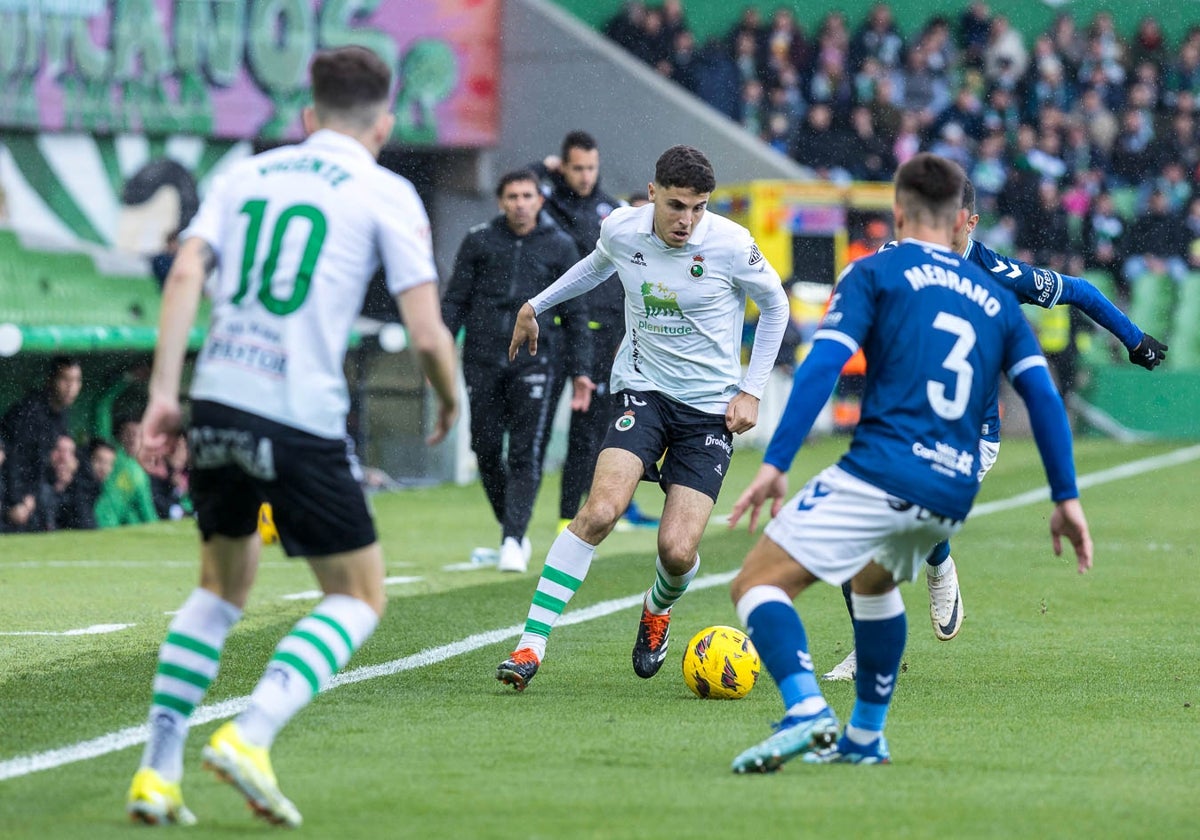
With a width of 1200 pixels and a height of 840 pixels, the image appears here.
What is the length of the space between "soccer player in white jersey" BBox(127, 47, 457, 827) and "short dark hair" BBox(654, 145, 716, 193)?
2.51 metres

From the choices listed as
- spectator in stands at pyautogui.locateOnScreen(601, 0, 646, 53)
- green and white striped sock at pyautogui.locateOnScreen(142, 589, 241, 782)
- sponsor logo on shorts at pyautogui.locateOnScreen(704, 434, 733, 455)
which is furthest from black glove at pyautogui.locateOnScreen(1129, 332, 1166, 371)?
spectator in stands at pyautogui.locateOnScreen(601, 0, 646, 53)

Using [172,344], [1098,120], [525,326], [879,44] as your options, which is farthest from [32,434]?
[1098,120]

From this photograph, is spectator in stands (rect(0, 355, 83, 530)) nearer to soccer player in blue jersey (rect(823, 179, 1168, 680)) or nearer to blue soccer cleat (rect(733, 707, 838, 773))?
soccer player in blue jersey (rect(823, 179, 1168, 680))

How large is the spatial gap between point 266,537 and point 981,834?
9537 mm

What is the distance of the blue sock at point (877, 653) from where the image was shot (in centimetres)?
563

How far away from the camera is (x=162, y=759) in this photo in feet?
15.7

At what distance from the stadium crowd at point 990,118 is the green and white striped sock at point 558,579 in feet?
66.2

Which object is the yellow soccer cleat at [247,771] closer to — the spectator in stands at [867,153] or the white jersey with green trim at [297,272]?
the white jersey with green trim at [297,272]

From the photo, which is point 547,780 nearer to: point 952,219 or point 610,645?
point 952,219

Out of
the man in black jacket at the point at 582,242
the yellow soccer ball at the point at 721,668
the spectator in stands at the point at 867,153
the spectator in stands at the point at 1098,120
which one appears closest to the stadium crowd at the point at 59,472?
the man in black jacket at the point at 582,242

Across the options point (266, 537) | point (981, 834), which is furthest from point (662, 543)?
point (266, 537)

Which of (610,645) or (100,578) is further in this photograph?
(100,578)

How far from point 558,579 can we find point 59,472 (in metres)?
8.23

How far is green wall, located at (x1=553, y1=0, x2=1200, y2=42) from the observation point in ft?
99.6
